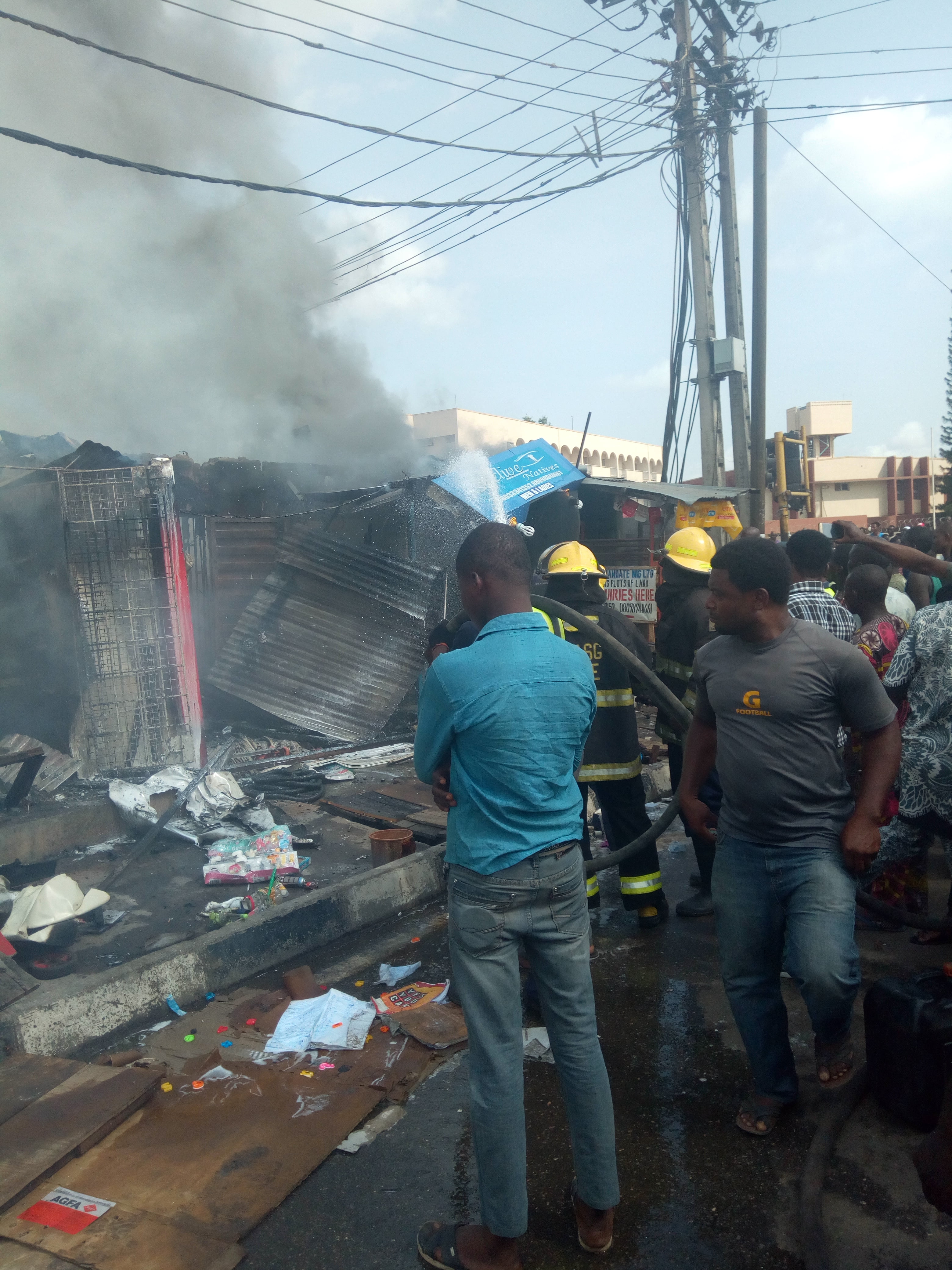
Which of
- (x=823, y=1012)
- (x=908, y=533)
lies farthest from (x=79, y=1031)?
(x=908, y=533)

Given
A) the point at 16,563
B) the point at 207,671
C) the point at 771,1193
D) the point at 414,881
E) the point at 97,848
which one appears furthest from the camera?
the point at 207,671

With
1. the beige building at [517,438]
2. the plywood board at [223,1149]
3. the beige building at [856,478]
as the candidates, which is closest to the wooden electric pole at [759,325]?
the plywood board at [223,1149]

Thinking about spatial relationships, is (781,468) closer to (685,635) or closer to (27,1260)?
(685,635)

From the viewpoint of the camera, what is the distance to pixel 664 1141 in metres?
2.67

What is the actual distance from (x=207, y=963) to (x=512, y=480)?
684cm

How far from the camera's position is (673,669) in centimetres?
467

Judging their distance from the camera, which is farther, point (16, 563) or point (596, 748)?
point (16, 563)

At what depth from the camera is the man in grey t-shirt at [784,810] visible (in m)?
2.52

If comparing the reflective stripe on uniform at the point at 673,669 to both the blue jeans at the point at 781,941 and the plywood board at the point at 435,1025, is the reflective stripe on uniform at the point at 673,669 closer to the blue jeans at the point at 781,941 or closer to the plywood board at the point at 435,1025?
the blue jeans at the point at 781,941

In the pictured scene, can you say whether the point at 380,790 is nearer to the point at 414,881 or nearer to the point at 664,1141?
the point at 414,881

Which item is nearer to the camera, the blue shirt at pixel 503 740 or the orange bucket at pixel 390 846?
the blue shirt at pixel 503 740

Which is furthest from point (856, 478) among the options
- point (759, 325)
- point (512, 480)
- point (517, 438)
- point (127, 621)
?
point (127, 621)

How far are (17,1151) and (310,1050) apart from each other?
103 cm

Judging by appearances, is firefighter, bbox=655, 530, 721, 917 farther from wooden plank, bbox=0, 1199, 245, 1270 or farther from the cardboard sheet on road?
wooden plank, bbox=0, 1199, 245, 1270
